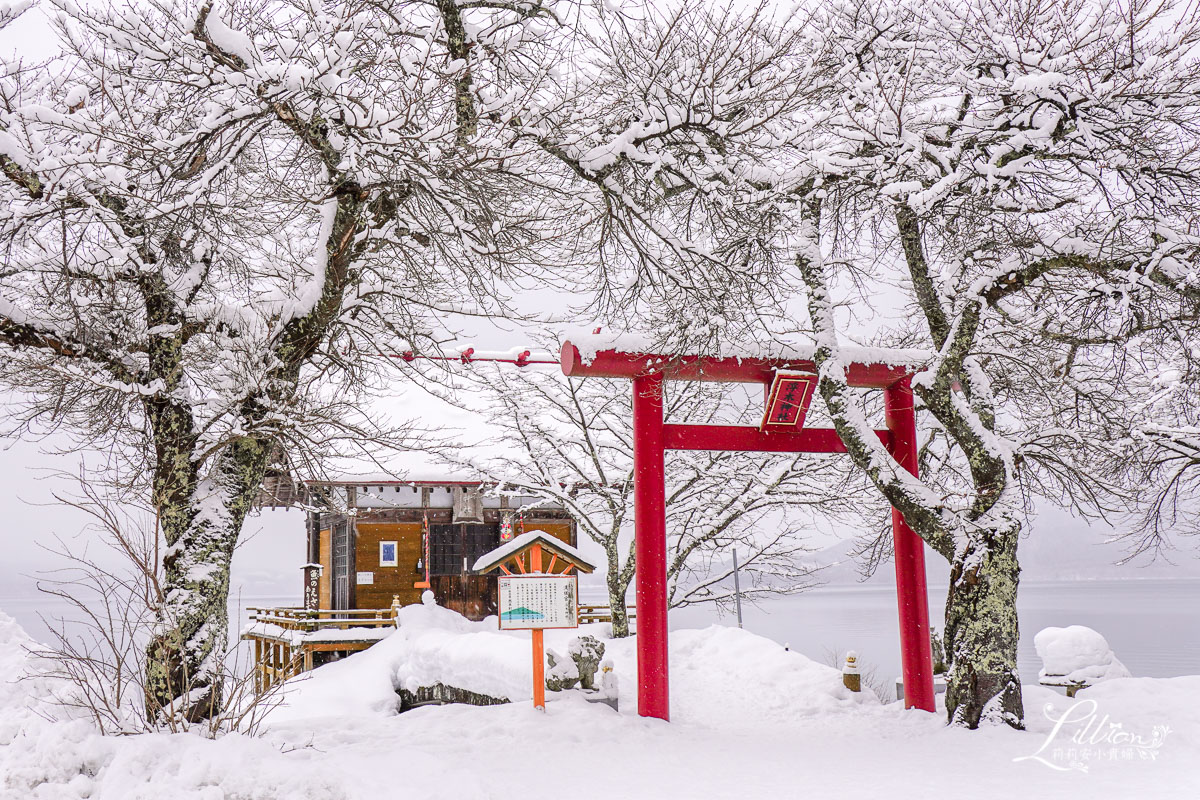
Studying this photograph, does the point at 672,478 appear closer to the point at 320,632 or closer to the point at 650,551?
the point at 650,551

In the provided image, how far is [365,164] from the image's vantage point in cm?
573

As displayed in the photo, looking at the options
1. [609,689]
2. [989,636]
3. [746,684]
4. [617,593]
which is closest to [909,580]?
[989,636]

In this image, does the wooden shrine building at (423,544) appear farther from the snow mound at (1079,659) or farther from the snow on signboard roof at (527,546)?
the snow mound at (1079,659)

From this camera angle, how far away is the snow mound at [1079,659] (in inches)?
460

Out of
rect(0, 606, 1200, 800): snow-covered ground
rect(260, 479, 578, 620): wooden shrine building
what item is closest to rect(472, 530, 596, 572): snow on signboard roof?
rect(0, 606, 1200, 800): snow-covered ground

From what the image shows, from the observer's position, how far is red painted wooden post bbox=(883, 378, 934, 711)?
30.1 ft

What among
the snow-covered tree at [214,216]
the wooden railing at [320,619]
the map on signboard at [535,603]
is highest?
the snow-covered tree at [214,216]

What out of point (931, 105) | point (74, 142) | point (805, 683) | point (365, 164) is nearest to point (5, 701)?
point (74, 142)

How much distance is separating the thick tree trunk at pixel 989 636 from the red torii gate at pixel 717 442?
3.57 ft

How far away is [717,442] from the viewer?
926cm

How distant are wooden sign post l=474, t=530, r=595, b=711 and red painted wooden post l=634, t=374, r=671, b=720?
110cm

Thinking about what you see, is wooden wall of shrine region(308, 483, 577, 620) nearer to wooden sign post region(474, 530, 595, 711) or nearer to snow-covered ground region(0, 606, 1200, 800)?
snow-covered ground region(0, 606, 1200, 800)

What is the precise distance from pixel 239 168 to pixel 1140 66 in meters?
8.17

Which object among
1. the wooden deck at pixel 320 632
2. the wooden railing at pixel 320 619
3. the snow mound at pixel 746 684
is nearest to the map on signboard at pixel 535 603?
the snow mound at pixel 746 684
